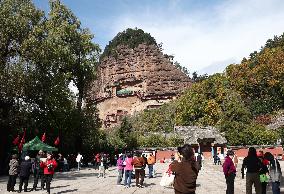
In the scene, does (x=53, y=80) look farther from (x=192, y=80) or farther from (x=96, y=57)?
(x=192, y=80)

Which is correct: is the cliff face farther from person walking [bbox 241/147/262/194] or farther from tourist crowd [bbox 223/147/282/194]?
person walking [bbox 241/147/262/194]

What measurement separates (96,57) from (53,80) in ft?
40.0

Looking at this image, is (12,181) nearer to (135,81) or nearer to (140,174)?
(140,174)

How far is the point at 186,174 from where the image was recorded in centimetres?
724

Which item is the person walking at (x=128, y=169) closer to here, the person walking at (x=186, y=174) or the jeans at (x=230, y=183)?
the jeans at (x=230, y=183)

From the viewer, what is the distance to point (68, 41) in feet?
122

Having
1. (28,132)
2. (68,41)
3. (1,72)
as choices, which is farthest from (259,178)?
(68,41)

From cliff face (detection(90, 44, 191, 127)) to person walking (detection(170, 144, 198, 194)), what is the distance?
10022 cm

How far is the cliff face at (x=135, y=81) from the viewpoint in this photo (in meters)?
110

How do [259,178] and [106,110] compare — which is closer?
[259,178]

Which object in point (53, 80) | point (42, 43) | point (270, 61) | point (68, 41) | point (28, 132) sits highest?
point (270, 61)

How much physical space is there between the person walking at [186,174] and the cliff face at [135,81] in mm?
100223

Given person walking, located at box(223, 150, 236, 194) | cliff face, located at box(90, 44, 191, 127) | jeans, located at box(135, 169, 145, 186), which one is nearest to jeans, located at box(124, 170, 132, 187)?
jeans, located at box(135, 169, 145, 186)

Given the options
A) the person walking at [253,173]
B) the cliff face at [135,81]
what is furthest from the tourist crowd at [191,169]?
the cliff face at [135,81]
